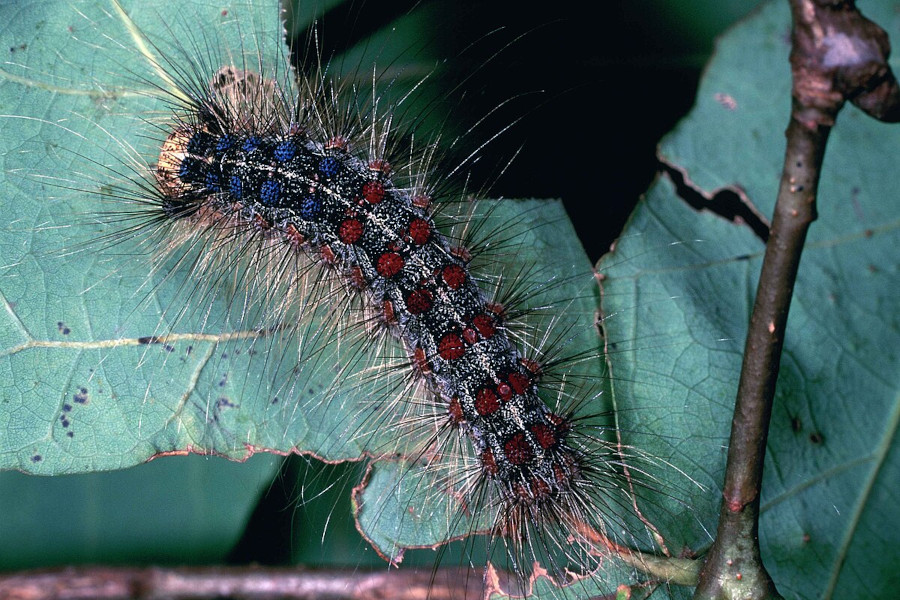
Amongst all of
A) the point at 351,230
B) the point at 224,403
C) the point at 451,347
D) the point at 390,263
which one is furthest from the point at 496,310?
the point at 224,403

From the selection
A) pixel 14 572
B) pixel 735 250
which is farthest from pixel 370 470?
pixel 14 572

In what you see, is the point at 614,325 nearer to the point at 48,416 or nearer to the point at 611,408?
the point at 611,408

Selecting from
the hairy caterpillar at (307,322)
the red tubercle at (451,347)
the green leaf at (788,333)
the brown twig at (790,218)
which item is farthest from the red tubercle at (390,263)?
the brown twig at (790,218)

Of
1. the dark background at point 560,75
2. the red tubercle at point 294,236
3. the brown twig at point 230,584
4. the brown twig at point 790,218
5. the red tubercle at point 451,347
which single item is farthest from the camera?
the brown twig at point 230,584

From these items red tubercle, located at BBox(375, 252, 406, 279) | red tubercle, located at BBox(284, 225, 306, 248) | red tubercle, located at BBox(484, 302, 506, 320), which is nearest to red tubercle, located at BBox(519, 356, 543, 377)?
red tubercle, located at BBox(484, 302, 506, 320)

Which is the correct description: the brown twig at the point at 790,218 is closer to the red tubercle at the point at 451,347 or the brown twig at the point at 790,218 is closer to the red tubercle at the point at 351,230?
the red tubercle at the point at 451,347

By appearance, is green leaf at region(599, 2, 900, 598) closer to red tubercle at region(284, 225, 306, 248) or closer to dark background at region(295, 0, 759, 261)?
dark background at region(295, 0, 759, 261)
